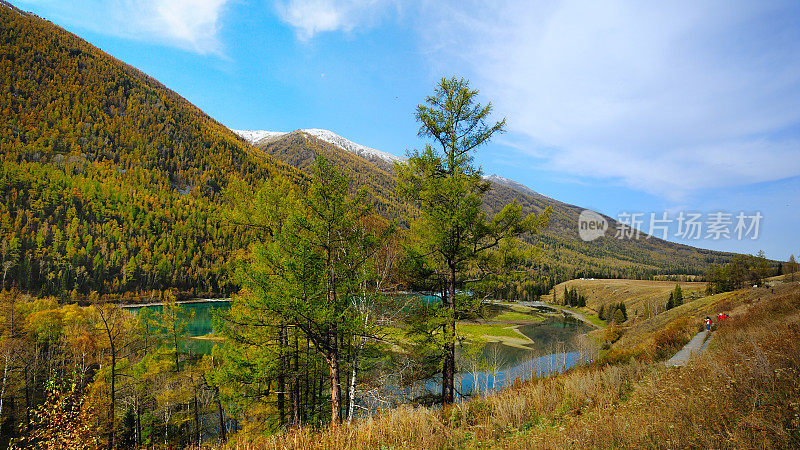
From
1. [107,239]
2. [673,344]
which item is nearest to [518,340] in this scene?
[673,344]

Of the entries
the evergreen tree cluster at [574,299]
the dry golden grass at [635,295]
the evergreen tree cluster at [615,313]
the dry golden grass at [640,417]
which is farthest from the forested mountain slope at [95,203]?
the dry golden grass at [640,417]

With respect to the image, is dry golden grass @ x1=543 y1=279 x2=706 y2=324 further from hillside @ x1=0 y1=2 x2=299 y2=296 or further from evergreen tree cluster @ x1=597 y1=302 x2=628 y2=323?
hillside @ x1=0 y1=2 x2=299 y2=296

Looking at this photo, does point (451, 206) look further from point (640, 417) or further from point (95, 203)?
point (95, 203)

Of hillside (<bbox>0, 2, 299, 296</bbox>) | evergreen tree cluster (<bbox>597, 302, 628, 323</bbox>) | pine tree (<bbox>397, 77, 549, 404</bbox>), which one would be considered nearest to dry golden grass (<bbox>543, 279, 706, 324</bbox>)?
evergreen tree cluster (<bbox>597, 302, 628, 323</bbox>)

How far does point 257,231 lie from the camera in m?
13.5

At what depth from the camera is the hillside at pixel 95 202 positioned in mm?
103312

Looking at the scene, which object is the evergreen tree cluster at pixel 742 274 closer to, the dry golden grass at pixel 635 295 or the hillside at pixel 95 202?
the dry golden grass at pixel 635 295

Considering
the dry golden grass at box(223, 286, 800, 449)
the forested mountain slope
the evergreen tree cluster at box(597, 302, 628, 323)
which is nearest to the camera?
the dry golden grass at box(223, 286, 800, 449)

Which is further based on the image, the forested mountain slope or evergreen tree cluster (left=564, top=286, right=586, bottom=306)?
evergreen tree cluster (left=564, top=286, right=586, bottom=306)

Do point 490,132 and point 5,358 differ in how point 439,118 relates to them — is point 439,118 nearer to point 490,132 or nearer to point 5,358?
point 490,132

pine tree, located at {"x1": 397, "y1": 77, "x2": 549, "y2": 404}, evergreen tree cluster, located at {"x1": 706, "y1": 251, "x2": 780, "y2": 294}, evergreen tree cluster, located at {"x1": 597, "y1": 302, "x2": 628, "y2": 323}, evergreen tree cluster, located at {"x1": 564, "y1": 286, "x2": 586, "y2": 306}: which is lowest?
evergreen tree cluster, located at {"x1": 564, "y1": 286, "x2": 586, "y2": 306}

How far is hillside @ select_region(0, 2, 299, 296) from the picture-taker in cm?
10331

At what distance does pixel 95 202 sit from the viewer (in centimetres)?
13038

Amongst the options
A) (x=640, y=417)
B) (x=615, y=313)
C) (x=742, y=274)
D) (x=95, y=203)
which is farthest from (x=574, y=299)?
(x=95, y=203)
